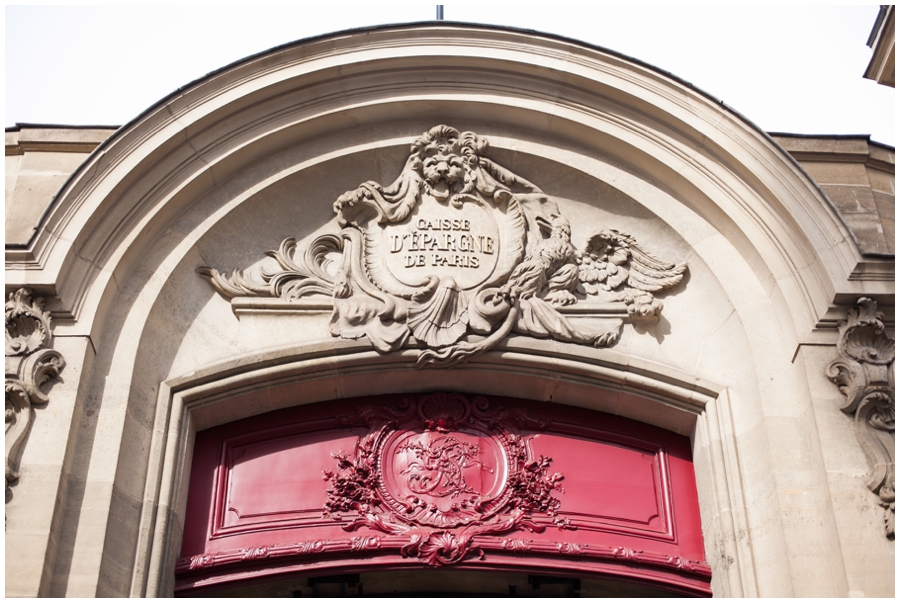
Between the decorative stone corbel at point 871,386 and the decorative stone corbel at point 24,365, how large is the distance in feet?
12.6

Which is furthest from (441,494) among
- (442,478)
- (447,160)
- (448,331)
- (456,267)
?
(447,160)

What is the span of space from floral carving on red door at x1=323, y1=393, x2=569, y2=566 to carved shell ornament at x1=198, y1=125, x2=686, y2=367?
412mm

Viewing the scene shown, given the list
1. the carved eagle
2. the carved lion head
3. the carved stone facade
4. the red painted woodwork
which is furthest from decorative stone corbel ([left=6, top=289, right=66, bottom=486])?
the carved eagle

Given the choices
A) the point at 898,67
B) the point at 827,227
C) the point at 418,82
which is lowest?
the point at 827,227

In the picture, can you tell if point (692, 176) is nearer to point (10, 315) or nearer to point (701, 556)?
point (701, 556)

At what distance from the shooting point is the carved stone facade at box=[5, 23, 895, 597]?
5453mm

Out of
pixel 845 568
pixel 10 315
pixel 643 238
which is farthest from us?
pixel 643 238

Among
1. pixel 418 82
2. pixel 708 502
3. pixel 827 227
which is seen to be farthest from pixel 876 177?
pixel 418 82

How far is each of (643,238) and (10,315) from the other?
3.46 meters

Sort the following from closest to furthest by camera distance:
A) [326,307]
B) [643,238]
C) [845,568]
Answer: [845,568], [326,307], [643,238]

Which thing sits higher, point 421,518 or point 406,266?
point 406,266

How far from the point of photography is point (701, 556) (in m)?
5.86

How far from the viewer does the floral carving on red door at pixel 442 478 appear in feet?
19.1

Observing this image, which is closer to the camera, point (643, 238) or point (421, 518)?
point (421, 518)
